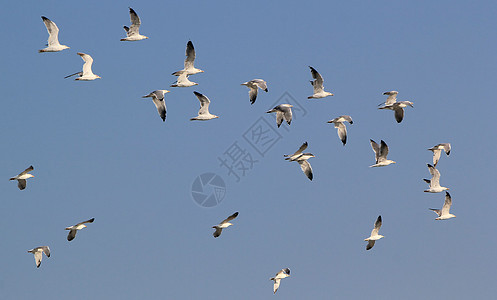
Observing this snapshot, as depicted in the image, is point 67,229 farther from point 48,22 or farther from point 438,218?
point 438,218

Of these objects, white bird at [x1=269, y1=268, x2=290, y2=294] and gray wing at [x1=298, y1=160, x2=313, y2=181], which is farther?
white bird at [x1=269, y1=268, x2=290, y2=294]

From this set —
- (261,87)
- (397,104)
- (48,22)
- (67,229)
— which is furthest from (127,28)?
(397,104)

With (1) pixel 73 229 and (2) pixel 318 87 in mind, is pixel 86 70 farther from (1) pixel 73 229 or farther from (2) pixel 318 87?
(2) pixel 318 87

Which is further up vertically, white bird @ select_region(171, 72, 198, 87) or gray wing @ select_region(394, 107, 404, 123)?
gray wing @ select_region(394, 107, 404, 123)

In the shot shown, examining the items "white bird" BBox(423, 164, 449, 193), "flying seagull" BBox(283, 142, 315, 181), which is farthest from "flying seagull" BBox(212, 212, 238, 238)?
"white bird" BBox(423, 164, 449, 193)

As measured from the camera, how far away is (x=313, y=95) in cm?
5381

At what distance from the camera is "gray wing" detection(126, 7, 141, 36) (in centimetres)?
5194

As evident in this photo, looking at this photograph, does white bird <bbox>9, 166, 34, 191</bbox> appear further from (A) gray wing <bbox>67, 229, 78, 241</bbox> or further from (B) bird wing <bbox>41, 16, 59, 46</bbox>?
(B) bird wing <bbox>41, 16, 59, 46</bbox>

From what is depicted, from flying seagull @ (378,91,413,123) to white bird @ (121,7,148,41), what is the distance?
1402 cm

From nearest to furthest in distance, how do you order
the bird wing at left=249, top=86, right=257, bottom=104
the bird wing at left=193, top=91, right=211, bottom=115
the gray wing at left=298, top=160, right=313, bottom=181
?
1. the bird wing at left=249, top=86, right=257, bottom=104
2. the bird wing at left=193, top=91, right=211, bottom=115
3. the gray wing at left=298, top=160, right=313, bottom=181

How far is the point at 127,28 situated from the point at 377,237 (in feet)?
62.5

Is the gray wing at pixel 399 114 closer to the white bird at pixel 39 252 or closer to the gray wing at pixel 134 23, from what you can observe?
the gray wing at pixel 134 23

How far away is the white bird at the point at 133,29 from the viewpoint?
51969mm

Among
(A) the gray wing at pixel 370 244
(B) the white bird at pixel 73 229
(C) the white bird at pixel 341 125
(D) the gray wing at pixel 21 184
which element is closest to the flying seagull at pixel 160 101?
(B) the white bird at pixel 73 229
